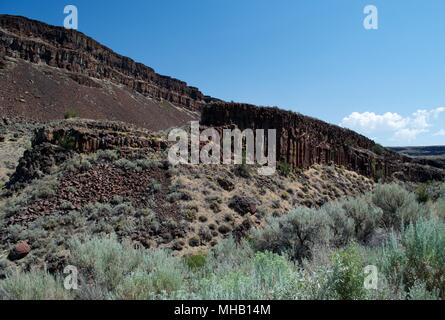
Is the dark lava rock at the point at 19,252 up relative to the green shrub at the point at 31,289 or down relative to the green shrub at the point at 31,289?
down

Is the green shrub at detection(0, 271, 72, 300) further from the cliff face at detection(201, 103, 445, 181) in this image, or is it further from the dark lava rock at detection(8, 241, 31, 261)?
the cliff face at detection(201, 103, 445, 181)

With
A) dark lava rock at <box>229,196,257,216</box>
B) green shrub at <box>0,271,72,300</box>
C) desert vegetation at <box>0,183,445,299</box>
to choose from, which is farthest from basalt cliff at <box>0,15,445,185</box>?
green shrub at <box>0,271,72,300</box>

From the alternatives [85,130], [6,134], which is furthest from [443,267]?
[6,134]

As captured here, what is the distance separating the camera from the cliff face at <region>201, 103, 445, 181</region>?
29.8m

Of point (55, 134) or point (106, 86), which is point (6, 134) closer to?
point (55, 134)

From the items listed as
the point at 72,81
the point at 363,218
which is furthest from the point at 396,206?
the point at 72,81

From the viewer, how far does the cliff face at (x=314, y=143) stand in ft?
97.6

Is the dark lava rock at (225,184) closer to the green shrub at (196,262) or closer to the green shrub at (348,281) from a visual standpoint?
the green shrub at (196,262)

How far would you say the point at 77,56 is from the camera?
6962cm

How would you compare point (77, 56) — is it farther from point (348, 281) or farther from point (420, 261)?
point (348, 281)

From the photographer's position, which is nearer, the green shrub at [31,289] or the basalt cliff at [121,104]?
the green shrub at [31,289]

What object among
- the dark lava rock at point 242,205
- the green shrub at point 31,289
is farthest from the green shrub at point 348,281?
the dark lava rock at point 242,205

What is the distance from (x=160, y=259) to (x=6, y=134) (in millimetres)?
37905

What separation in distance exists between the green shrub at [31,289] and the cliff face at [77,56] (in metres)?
64.3
